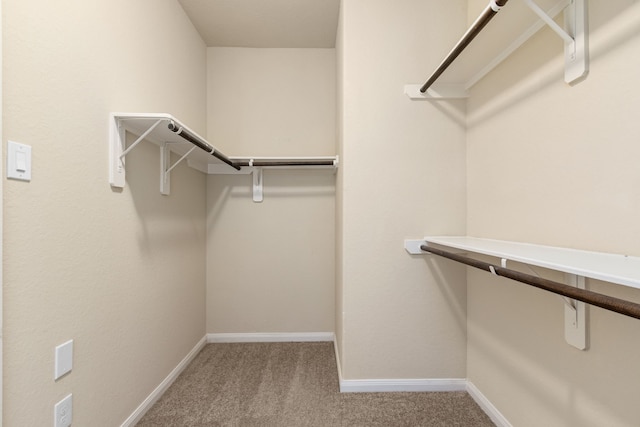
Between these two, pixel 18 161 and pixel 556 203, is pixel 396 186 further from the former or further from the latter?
pixel 18 161

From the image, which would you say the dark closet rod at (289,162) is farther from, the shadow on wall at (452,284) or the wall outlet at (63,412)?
the wall outlet at (63,412)

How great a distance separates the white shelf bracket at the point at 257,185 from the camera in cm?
261

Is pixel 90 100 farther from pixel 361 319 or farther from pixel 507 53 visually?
pixel 507 53

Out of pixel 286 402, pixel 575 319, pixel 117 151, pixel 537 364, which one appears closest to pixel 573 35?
pixel 575 319

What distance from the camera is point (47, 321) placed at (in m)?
1.06

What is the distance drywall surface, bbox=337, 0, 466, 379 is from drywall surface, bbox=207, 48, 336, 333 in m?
0.84

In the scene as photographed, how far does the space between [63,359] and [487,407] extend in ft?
6.37

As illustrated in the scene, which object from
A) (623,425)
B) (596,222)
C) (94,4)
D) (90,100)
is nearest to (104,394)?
(90,100)

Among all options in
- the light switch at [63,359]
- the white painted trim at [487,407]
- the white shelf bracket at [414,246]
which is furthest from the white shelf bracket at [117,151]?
the white painted trim at [487,407]

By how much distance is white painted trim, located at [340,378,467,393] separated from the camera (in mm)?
1846

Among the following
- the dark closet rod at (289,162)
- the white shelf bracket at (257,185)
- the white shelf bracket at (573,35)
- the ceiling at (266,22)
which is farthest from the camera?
the white shelf bracket at (257,185)

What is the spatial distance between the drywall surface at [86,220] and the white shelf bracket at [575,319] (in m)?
1.79

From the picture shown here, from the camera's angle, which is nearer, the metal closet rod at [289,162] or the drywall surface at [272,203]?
the metal closet rod at [289,162]

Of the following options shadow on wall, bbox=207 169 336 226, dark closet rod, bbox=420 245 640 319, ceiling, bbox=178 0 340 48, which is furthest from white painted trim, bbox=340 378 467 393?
ceiling, bbox=178 0 340 48
